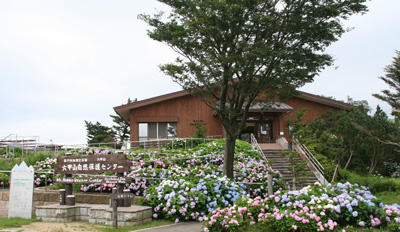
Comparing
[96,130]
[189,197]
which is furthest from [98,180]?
[96,130]

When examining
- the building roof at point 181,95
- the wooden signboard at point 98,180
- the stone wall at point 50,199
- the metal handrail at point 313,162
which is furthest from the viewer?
the building roof at point 181,95

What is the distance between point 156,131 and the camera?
26.5 metres

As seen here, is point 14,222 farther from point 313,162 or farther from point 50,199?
point 313,162

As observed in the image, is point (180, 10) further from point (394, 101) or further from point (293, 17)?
point (394, 101)

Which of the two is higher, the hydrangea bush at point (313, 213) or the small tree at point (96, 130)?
the small tree at point (96, 130)

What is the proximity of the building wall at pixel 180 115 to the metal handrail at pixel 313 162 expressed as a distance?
7050 mm

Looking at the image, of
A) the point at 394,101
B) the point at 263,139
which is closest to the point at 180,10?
the point at 263,139

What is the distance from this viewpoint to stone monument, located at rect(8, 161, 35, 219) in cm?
1163

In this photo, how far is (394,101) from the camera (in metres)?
25.7

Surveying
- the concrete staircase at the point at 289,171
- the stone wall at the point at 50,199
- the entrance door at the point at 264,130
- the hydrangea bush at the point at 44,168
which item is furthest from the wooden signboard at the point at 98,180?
the entrance door at the point at 264,130

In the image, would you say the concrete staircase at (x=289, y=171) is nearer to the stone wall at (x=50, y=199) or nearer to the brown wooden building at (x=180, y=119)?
the brown wooden building at (x=180, y=119)

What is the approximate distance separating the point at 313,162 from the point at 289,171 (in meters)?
1.91

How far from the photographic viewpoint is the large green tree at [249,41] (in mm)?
12438

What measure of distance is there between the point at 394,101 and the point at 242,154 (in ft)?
44.1
